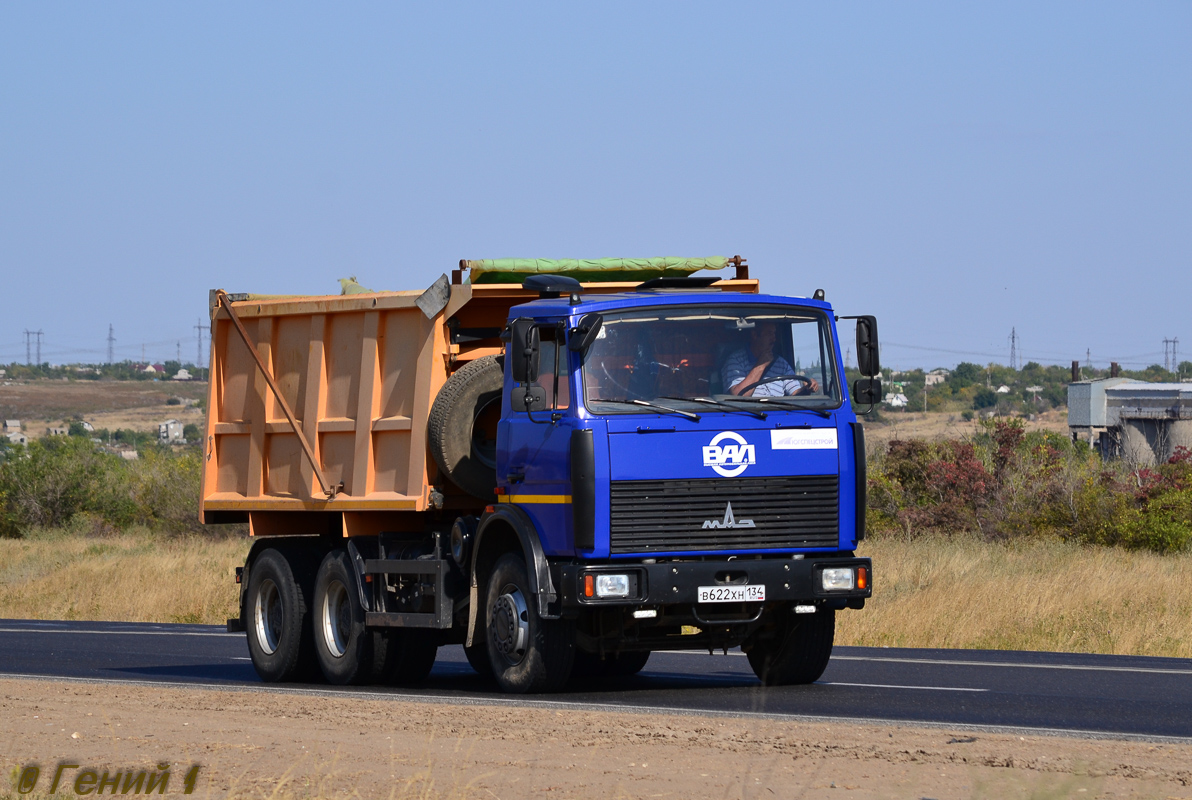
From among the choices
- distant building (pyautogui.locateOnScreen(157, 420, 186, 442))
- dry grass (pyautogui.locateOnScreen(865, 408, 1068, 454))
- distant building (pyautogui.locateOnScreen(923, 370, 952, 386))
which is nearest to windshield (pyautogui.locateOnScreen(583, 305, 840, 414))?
dry grass (pyautogui.locateOnScreen(865, 408, 1068, 454))

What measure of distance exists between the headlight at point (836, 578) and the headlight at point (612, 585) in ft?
4.66

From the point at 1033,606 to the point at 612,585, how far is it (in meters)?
8.87

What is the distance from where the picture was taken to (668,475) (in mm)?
10953

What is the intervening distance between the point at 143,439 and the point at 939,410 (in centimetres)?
4936

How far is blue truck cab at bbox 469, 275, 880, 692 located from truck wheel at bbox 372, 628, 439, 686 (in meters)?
1.87

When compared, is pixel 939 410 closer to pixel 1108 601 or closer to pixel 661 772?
pixel 1108 601

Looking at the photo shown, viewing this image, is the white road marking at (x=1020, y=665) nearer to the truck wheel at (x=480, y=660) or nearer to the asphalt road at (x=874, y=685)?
the asphalt road at (x=874, y=685)

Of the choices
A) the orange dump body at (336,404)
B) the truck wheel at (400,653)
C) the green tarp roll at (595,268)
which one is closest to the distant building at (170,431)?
the orange dump body at (336,404)

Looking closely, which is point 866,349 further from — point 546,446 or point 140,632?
point 140,632

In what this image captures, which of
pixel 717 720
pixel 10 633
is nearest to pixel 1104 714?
pixel 717 720

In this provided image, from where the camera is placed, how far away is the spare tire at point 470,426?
12391 millimetres

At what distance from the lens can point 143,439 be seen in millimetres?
98125

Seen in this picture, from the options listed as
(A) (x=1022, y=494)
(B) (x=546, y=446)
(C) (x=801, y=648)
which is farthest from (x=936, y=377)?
(B) (x=546, y=446)

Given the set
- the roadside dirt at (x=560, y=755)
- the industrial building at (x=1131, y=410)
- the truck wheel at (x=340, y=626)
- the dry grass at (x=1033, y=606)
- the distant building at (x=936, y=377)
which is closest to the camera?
the roadside dirt at (x=560, y=755)
